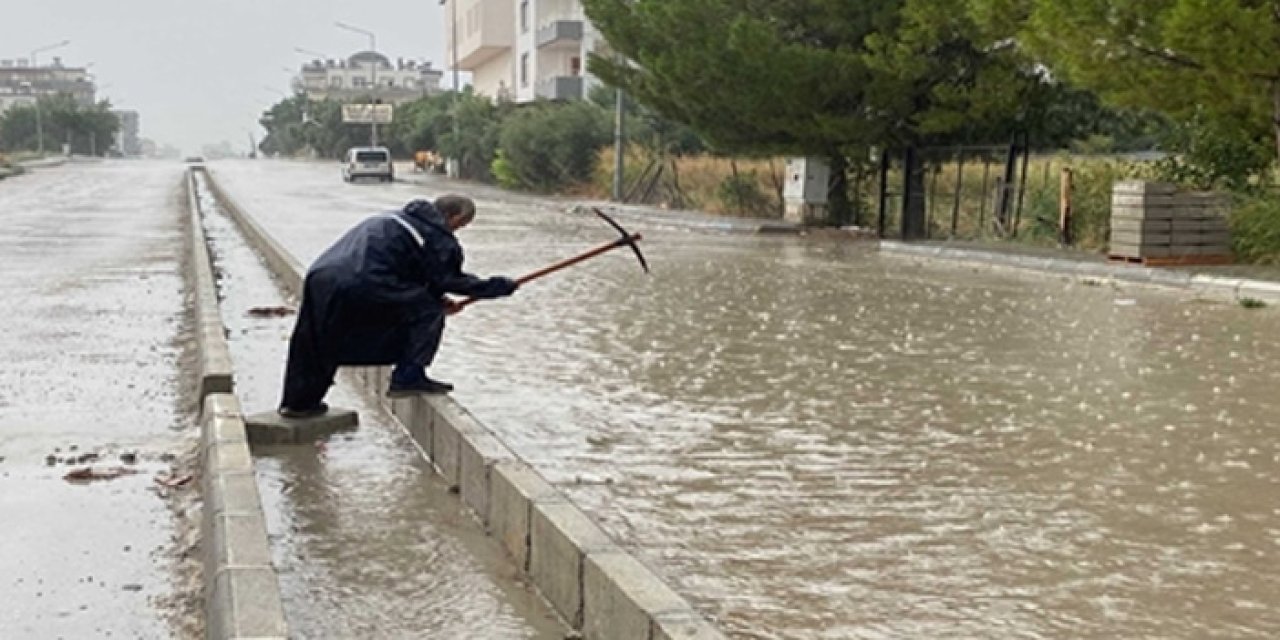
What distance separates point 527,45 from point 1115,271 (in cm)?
5033

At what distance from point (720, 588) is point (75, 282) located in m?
12.5

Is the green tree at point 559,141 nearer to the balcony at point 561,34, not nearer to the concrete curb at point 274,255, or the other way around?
the balcony at point 561,34

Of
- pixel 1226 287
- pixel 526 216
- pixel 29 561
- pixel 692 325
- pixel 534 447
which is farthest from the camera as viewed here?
pixel 526 216

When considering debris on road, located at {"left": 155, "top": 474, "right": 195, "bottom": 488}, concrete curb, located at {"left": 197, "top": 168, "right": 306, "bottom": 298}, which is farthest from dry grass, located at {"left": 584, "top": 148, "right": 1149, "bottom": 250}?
debris on road, located at {"left": 155, "top": 474, "right": 195, "bottom": 488}

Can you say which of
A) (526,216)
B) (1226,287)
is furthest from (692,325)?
(526,216)

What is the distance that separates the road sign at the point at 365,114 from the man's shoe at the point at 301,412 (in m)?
83.0

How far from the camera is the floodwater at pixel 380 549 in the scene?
462 cm

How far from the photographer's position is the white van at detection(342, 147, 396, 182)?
177 ft

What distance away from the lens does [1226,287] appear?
47.8 feet

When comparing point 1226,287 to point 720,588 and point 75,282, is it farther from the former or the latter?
point 75,282

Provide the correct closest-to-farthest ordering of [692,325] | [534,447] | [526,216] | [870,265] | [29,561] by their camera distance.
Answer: [29,561]
[534,447]
[692,325]
[870,265]
[526,216]

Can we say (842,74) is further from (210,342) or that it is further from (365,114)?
(365,114)

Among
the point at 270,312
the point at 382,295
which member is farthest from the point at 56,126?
the point at 382,295

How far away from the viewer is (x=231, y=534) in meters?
4.66
